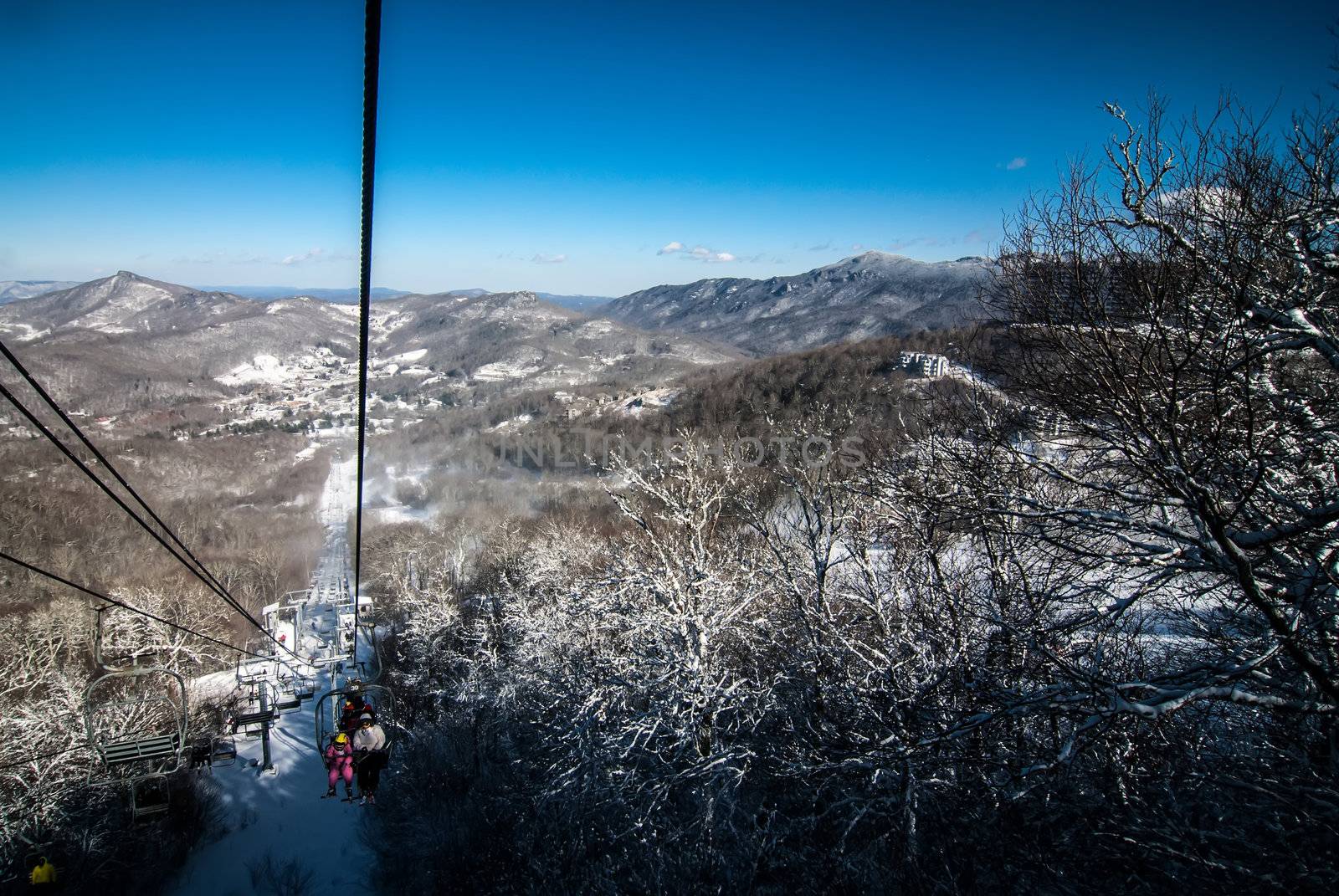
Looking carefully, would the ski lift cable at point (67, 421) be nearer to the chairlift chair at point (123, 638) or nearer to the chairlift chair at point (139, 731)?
the chairlift chair at point (139, 731)

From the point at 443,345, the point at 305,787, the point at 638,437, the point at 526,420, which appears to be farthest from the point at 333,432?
the point at 305,787

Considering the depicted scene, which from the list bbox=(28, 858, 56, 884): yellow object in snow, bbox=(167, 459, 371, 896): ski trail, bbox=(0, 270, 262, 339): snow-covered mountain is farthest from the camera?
bbox=(0, 270, 262, 339): snow-covered mountain

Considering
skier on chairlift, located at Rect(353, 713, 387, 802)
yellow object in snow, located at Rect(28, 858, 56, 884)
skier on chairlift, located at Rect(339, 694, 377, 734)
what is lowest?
yellow object in snow, located at Rect(28, 858, 56, 884)

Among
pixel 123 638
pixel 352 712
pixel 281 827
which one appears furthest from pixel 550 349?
pixel 352 712

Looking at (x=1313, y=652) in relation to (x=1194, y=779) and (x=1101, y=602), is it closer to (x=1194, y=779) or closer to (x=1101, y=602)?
(x=1101, y=602)

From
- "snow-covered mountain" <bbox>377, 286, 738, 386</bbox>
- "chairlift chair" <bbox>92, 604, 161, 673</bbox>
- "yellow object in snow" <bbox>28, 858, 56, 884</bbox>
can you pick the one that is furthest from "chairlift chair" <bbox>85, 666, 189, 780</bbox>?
"snow-covered mountain" <bbox>377, 286, 738, 386</bbox>

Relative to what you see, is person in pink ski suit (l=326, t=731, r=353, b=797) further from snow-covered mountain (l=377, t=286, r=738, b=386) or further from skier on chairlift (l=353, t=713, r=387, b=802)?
snow-covered mountain (l=377, t=286, r=738, b=386)
